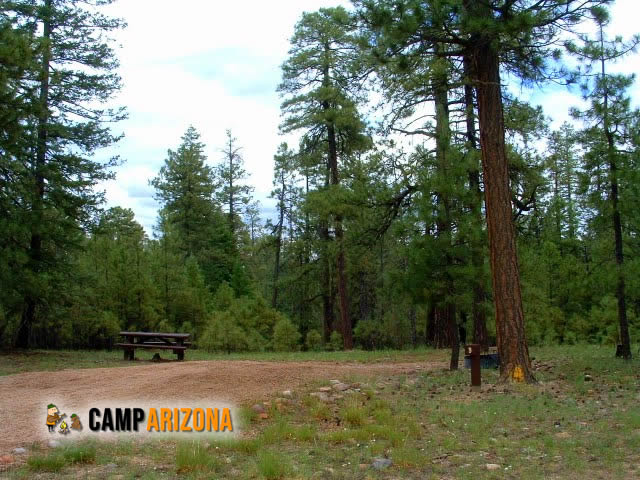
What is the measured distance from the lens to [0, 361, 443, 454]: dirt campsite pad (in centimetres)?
702

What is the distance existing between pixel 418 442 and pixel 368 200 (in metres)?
10.7

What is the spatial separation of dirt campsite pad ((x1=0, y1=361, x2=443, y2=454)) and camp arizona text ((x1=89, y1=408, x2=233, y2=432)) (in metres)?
0.40

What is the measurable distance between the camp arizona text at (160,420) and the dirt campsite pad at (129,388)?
0.40 metres

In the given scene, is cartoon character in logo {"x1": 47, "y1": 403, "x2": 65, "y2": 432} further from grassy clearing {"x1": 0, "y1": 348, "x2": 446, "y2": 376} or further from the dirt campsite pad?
grassy clearing {"x1": 0, "y1": 348, "x2": 446, "y2": 376}

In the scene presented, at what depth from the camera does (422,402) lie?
834cm

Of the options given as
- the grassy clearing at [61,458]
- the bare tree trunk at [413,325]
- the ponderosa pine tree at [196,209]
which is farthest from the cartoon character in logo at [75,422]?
the ponderosa pine tree at [196,209]

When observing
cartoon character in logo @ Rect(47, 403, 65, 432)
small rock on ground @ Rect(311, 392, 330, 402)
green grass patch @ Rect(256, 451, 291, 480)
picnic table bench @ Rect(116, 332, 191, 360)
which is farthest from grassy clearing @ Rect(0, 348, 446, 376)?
green grass patch @ Rect(256, 451, 291, 480)

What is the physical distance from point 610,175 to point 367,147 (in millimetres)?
11240

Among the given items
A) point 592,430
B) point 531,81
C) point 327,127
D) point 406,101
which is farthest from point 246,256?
point 592,430

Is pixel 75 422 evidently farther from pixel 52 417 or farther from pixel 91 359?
pixel 91 359

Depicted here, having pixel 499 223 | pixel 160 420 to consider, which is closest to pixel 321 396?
pixel 160 420

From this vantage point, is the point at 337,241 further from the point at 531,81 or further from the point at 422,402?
the point at 422,402

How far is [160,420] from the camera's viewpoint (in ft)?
22.6

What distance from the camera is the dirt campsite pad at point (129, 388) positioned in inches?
276
